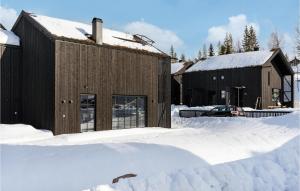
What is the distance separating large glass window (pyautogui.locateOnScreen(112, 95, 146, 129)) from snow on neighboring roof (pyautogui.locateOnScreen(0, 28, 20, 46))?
684 cm

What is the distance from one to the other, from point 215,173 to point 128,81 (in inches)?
568

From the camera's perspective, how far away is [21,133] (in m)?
18.2

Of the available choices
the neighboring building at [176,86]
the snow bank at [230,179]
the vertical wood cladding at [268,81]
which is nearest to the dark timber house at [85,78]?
the snow bank at [230,179]

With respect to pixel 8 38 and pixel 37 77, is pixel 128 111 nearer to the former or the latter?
pixel 37 77

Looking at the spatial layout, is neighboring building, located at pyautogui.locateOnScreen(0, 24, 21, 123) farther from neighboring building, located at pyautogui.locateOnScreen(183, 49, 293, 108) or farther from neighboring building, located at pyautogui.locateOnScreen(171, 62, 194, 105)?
neighboring building, located at pyautogui.locateOnScreen(171, 62, 194, 105)

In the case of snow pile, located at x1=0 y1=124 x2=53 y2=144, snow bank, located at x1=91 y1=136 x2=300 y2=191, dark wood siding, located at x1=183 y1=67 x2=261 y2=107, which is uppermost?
dark wood siding, located at x1=183 y1=67 x2=261 y2=107

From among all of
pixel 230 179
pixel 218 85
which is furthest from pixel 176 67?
pixel 230 179

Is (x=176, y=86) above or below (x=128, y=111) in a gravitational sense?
above

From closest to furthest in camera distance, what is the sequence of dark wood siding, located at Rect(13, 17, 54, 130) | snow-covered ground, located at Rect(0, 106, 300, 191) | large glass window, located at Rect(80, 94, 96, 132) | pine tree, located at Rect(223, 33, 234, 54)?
snow-covered ground, located at Rect(0, 106, 300, 191) → dark wood siding, located at Rect(13, 17, 54, 130) → large glass window, located at Rect(80, 94, 96, 132) → pine tree, located at Rect(223, 33, 234, 54)

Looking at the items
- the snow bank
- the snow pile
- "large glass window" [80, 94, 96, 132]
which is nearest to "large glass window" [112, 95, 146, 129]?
"large glass window" [80, 94, 96, 132]

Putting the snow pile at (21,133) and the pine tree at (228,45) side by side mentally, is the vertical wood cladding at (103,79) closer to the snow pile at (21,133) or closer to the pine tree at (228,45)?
the snow pile at (21,133)

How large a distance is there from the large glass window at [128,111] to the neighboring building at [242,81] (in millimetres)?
19539

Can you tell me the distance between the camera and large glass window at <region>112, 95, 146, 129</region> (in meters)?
22.0

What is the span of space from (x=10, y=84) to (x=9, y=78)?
362 mm
